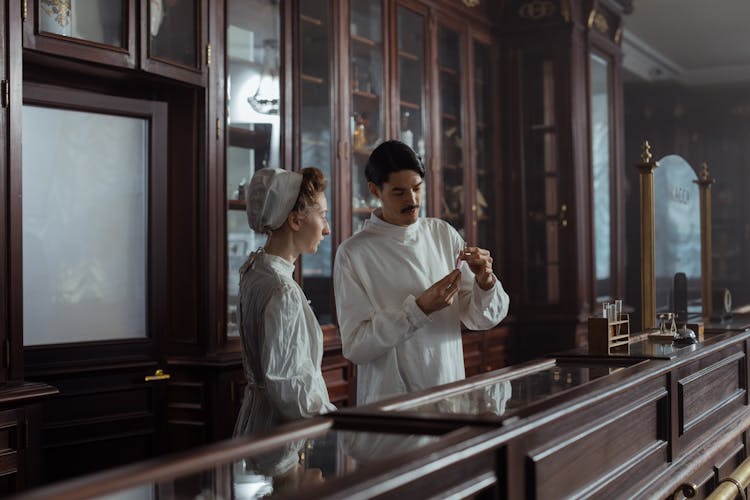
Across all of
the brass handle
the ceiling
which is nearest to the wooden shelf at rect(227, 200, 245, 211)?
the brass handle

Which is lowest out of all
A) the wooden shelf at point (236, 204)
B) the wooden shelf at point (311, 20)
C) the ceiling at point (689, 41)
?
Result: the wooden shelf at point (236, 204)

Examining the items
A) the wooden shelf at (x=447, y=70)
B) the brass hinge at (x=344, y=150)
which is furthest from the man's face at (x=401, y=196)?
the wooden shelf at (x=447, y=70)

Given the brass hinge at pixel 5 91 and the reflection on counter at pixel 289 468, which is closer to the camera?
the reflection on counter at pixel 289 468

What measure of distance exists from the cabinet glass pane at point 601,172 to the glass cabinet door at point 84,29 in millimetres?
3775

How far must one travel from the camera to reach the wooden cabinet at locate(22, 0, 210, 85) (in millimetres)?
3098

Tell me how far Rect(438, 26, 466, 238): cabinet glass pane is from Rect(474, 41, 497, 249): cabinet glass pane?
0.26 metres

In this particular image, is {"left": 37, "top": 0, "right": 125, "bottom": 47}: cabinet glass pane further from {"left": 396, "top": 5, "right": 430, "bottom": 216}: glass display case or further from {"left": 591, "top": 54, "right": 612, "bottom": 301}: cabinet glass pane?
{"left": 591, "top": 54, "right": 612, "bottom": 301}: cabinet glass pane

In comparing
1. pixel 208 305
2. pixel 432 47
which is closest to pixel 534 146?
pixel 432 47

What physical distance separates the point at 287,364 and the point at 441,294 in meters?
0.64

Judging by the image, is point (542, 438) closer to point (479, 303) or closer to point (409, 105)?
point (479, 303)

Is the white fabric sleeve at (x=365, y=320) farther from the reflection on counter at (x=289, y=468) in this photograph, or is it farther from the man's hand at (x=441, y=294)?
the reflection on counter at (x=289, y=468)

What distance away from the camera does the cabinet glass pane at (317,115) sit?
425 centimetres

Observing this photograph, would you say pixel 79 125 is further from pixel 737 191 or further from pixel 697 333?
pixel 737 191

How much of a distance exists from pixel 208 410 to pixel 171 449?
0.71ft
